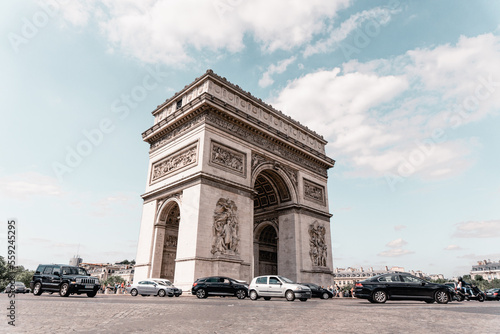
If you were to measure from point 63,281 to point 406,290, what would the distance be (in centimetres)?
1532

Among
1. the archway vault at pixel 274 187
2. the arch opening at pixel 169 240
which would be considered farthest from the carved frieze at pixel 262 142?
the arch opening at pixel 169 240

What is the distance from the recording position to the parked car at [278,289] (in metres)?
14.9

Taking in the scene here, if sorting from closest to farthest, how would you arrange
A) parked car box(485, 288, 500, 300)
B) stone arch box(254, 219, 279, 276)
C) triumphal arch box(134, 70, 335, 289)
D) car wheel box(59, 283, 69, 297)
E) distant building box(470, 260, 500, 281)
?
car wheel box(59, 283, 69, 297)
triumphal arch box(134, 70, 335, 289)
parked car box(485, 288, 500, 300)
stone arch box(254, 219, 279, 276)
distant building box(470, 260, 500, 281)

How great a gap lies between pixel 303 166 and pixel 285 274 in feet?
31.6

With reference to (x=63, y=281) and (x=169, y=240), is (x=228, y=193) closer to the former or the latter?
(x=169, y=240)

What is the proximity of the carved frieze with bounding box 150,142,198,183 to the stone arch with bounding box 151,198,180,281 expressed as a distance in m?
2.41

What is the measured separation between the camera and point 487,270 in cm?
13500

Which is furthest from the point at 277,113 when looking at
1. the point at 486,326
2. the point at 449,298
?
the point at 486,326

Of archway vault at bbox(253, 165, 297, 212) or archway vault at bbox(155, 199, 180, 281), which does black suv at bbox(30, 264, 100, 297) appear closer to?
archway vault at bbox(155, 199, 180, 281)

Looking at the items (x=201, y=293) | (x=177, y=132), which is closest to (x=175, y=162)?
(x=177, y=132)

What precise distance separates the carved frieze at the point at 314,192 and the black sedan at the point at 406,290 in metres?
15.3

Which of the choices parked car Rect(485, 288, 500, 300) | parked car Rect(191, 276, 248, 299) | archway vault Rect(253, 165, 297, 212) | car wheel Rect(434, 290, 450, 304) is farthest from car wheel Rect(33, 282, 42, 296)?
parked car Rect(485, 288, 500, 300)

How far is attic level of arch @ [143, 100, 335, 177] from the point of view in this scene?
2203 centimetres

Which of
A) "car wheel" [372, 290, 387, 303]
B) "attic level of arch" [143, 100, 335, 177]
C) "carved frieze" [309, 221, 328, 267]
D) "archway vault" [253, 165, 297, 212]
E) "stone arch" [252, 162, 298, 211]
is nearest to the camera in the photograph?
"car wheel" [372, 290, 387, 303]
